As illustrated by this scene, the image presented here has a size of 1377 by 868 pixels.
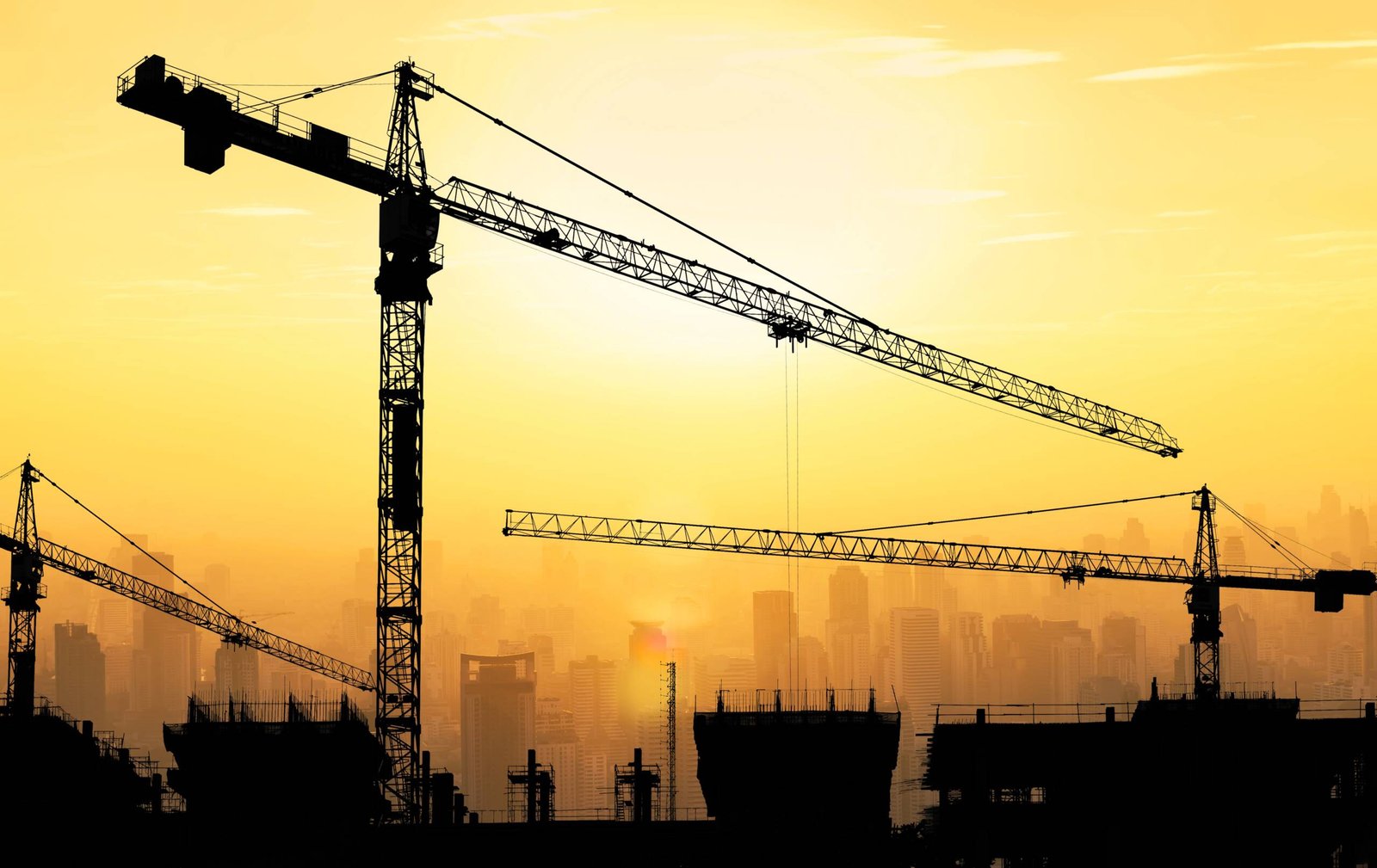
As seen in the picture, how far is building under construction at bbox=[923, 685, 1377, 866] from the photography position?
70.0m

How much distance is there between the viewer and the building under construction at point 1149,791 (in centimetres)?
7000

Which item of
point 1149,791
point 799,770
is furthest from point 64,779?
point 1149,791

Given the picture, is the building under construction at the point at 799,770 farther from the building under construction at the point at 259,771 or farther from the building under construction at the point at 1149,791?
the building under construction at the point at 259,771

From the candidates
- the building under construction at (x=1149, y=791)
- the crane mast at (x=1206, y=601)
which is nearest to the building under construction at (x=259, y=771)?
the building under construction at (x=1149, y=791)

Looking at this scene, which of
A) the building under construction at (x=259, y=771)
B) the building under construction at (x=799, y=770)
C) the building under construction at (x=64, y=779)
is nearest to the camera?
the building under construction at (x=259, y=771)

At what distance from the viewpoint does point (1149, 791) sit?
71.3 metres

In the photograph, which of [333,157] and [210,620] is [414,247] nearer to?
[333,157]

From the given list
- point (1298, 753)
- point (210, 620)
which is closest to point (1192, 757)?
point (1298, 753)

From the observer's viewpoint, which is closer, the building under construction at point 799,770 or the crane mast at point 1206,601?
the building under construction at point 799,770

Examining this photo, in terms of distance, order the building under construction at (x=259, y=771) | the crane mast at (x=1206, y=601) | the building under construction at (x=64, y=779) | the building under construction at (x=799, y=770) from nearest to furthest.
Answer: the building under construction at (x=259, y=771)
the building under construction at (x=799, y=770)
the building under construction at (x=64, y=779)
the crane mast at (x=1206, y=601)

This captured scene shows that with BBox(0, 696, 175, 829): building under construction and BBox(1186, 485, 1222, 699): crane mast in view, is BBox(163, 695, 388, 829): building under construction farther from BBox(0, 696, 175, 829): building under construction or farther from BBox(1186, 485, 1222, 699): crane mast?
→ BBox(1186, 485, 1222, 699): crane mast

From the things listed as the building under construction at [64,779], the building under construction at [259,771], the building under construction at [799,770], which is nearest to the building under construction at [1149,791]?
the building under construction at [799,770]

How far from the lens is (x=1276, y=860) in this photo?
68812 millimetres

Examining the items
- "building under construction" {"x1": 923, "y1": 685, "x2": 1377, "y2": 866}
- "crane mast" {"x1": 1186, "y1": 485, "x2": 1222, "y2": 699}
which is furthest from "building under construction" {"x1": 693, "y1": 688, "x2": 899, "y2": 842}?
"crane mast" {"x1": 1186, "y1": 485, "x2": 1222, "y2": 699}
